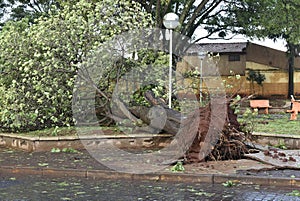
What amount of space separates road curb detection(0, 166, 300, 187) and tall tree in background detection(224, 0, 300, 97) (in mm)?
14283

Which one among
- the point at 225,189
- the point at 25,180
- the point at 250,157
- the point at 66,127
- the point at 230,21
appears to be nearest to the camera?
the point at 225,189

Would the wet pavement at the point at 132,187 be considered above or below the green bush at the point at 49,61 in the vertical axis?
below

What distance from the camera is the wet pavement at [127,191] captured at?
22.6 ft

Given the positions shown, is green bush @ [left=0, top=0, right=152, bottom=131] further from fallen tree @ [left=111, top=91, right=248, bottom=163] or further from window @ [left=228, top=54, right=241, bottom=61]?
window @ [left=228, top=54, right=241, bottom=61]

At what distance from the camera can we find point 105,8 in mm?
13148

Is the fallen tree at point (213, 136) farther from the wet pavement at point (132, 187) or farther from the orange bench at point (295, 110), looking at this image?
the orange bench at point (295, 110)

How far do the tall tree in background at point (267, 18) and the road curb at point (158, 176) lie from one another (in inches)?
562

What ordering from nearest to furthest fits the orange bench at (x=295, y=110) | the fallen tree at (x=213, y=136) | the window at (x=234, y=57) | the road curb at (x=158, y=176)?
the road curb at (x=158, y=176), the fallen tree at (x=213, y=136), the orange bench at (x=295, y=110), the window at (x=234, y=57)

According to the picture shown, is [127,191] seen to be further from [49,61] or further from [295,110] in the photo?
[295,110]

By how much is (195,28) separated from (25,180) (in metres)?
18.8

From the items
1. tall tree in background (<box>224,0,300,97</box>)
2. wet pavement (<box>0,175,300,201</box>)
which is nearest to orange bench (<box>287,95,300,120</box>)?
tall tree in background (<box>224,0,300,97</box>)

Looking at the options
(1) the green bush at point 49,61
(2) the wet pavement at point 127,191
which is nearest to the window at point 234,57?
(1) the green bush at point 49,61

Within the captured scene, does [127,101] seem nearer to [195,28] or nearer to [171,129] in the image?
[171,129]

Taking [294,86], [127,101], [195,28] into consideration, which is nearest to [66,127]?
[127,101]
